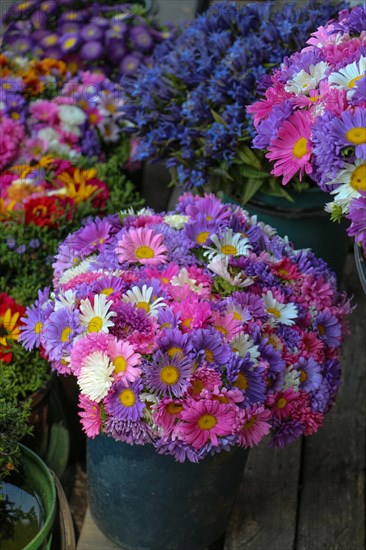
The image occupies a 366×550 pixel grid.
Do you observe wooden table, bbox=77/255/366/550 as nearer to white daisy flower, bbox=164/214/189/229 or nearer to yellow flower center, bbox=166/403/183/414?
yellow flower center, bbox=166/403/183/414

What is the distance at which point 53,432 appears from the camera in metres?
1.88

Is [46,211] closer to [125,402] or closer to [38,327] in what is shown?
[38,327]

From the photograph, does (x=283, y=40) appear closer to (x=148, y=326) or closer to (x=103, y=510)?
(x=148, y=326)

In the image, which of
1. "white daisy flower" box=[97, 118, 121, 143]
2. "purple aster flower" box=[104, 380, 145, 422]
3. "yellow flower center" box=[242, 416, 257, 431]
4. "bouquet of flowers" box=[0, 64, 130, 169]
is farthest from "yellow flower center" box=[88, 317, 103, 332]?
"white daisy flower" box=[97, 118, 121, 143]

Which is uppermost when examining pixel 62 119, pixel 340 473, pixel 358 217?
pixel 358 217

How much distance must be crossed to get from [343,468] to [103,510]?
0.69m

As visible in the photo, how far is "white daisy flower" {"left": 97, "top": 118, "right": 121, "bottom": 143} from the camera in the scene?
8.68 ft

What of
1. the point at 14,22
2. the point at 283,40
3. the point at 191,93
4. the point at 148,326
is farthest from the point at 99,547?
the point at 14,22

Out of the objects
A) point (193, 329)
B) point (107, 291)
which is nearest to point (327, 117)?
point (193, 329)

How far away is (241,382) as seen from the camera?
4.55ft

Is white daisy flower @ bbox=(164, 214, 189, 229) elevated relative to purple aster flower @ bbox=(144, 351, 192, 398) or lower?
elevated

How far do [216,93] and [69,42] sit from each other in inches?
41.5

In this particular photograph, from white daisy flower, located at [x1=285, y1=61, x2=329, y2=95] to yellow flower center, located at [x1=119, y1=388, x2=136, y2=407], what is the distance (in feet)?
1.93

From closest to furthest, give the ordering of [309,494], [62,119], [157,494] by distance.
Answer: [157,494] → [309,494] → [62,119]
